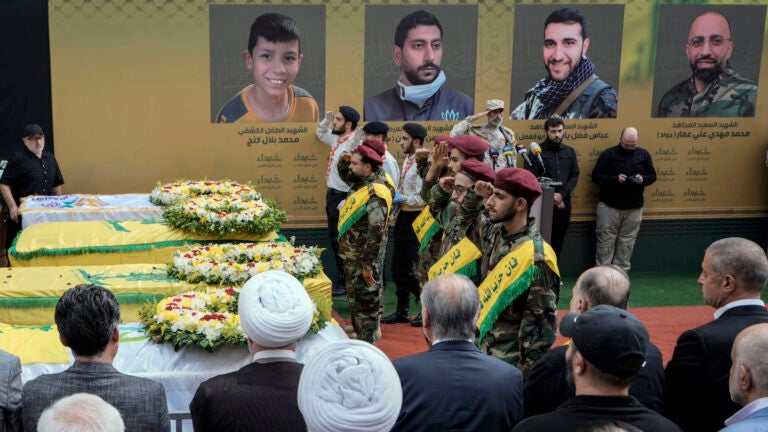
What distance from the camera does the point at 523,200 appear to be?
4.14 metres

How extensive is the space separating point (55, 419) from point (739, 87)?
916cm

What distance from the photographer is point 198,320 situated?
4074 millimetres

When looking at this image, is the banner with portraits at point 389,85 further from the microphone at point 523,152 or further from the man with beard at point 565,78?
the microphone at point 523,152

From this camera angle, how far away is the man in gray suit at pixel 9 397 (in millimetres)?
2738

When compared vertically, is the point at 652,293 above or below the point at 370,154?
below

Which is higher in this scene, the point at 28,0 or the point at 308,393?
the point at 28,0

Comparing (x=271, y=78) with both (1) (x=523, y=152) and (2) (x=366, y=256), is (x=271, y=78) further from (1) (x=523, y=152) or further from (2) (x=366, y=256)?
(2) (x=366, y=256)

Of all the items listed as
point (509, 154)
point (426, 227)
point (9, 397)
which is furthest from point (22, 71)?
point (9, 397)

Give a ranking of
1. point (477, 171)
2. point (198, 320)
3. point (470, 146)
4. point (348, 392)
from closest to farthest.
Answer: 1. point (348, 392)
2. point (198, 320)
3. point (477, 171)
4. point (470, 146)

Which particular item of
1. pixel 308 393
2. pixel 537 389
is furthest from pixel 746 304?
pixel 308 393

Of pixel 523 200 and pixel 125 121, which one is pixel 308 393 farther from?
pixel 125 121

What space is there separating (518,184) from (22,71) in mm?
5894

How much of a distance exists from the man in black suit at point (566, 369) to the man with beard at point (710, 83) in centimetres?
677

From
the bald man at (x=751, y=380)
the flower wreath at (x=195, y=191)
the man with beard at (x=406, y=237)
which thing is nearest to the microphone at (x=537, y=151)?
the man with beard at (x=406, y=237)
